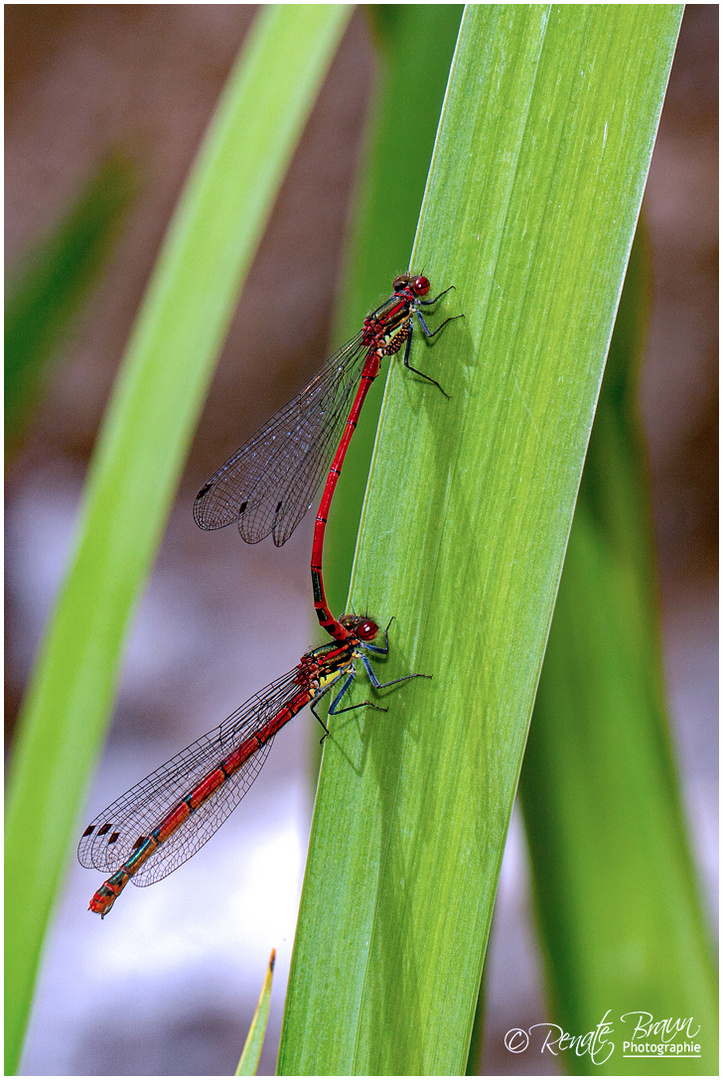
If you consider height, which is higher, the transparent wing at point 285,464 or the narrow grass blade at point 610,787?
the transparent wing at point 285,464

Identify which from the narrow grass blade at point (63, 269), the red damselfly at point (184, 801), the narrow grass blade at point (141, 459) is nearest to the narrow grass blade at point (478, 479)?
the narrow grass blade at point (141, 459)

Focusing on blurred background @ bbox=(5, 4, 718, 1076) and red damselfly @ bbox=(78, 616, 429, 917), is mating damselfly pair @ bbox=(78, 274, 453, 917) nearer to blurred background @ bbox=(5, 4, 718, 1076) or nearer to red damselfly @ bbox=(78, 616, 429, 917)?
red damselfly @ bbox=(78, 616, 429, 917)

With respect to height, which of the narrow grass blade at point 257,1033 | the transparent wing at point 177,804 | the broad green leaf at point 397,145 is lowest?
the narrow grass blade at point 257,1033

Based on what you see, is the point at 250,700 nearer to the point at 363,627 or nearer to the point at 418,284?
the point at 363,627

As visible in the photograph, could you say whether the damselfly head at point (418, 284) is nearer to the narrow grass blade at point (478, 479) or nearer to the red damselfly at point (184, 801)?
the narrow grass blade at point (478, 479)

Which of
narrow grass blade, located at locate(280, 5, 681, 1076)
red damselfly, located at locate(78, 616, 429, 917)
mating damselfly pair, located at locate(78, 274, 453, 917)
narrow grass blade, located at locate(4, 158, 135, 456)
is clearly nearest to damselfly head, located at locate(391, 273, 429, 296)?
narrow grass blade, located at locate(280, 5, 681, 1076)

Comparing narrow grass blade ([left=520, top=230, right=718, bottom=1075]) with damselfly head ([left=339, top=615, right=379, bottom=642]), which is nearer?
damselfly head ([left=339, top=615, right=379, bottom=642])

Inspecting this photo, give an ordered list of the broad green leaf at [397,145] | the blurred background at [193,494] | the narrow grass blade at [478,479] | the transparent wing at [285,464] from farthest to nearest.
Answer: the blurred background at [193,494] < the transparent wing at [285,464] < the broad green leaf at [397,145] < the narrow grass blade at [478,479]
